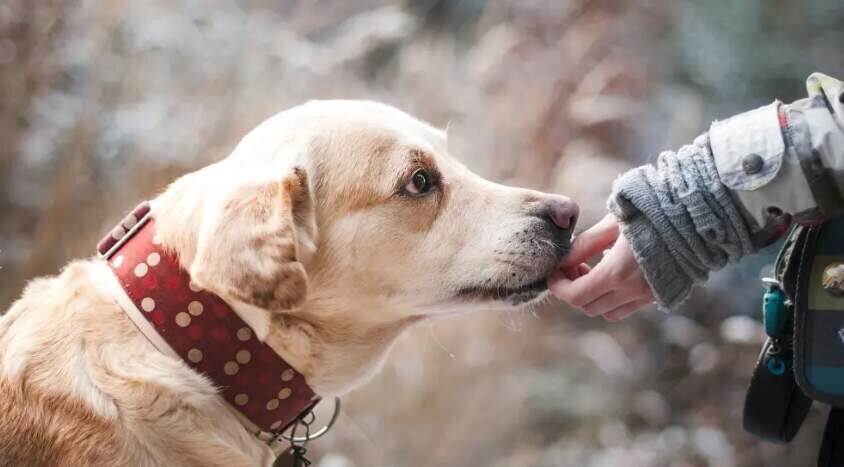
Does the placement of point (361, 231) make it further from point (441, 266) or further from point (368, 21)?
point (368, 21)

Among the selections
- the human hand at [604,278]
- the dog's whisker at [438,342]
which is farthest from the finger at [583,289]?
the dog's whisker at [438,342]

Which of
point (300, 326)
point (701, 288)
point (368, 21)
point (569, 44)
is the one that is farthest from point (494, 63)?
point (300, 326)

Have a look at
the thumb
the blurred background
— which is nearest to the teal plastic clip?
the thumb

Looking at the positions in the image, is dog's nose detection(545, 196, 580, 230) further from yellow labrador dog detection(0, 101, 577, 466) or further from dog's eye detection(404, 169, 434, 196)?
dog's eye detection(404, 169, 434, 196)

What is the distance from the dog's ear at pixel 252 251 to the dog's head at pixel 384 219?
0.18 ft

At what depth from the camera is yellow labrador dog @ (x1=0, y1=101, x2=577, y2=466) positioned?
1071mm

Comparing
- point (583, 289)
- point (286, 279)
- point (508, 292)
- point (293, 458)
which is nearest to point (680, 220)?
point (583, 289)

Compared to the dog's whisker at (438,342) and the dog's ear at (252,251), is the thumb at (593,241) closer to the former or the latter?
the dog's ear at (252,251)

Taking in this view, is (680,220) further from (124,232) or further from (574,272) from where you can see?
(124,232)

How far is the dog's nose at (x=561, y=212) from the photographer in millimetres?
1277

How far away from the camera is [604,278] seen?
1164 millimetres

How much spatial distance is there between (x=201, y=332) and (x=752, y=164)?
797mm

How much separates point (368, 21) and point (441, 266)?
105 centimetres

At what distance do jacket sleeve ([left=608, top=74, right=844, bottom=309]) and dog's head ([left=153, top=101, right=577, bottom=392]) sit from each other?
0.65ft
